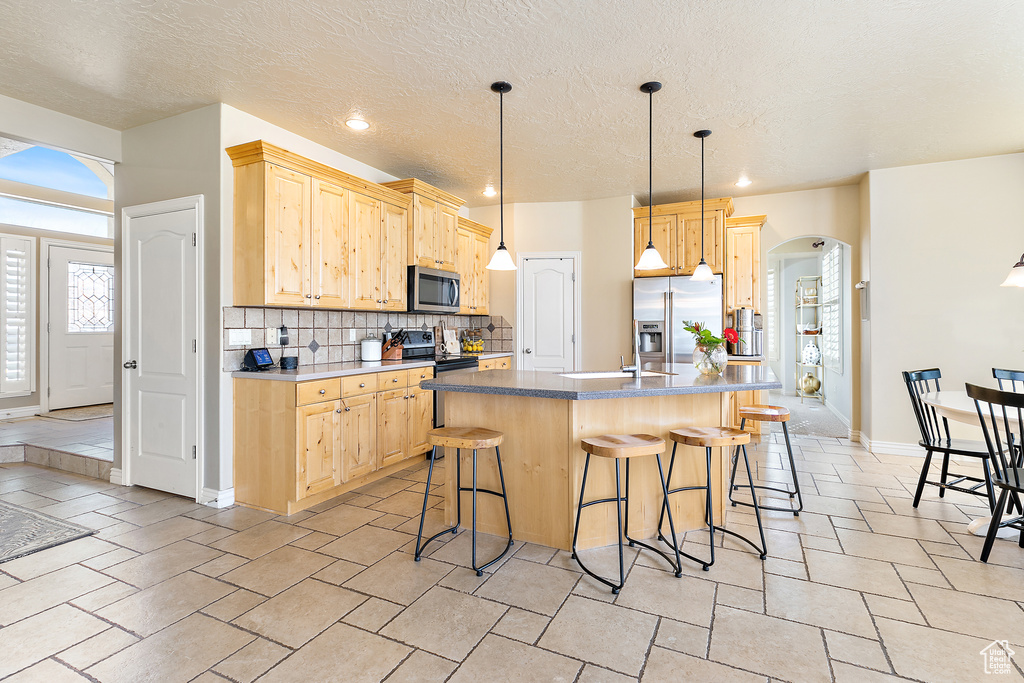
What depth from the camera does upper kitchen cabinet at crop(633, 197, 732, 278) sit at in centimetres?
540

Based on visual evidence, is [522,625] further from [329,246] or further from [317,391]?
[329,246]

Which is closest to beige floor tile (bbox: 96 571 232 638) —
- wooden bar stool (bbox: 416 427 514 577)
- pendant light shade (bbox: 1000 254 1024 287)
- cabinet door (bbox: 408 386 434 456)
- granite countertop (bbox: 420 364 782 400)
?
wooden bar stool (bbox: 416 427 514 577)

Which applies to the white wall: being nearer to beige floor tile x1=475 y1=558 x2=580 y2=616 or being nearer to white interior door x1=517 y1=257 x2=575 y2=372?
white interior door x1=517 y1=257 x2=575 y2=372

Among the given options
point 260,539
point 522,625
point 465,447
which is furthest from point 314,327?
point 522,625

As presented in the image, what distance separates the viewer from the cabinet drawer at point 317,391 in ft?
10.5

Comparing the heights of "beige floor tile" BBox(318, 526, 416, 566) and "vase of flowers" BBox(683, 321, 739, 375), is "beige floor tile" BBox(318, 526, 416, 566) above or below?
below

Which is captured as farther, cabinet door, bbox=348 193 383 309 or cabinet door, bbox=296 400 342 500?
cabinet door, bbox=348 193 383 309

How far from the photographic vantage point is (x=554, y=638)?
6.42ft

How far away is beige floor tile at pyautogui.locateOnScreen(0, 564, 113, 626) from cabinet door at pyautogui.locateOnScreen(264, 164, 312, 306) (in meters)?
1.71

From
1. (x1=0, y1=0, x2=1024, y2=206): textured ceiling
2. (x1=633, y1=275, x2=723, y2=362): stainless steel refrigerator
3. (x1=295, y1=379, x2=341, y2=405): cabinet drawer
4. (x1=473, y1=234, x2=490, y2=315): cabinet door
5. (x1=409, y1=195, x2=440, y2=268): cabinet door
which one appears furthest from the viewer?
(x1=473, y1=234, x2=490, y2=315): cabinet door

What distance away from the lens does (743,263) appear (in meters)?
5.48

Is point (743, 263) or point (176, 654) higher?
point (743, 263)

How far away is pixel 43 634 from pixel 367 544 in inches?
52.1

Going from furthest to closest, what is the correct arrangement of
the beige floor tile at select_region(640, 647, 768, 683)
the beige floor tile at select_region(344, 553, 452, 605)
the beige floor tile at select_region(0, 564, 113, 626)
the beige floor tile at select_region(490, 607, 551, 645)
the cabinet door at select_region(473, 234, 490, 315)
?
the cabinet door at select_region(473, 234, 490, 315)
the beige floor tile at select_region(344, 553, 452, 605)
the beige floor tile at select_region(0, 564, 113, 626)
the beige floor tile at select_region(490, 607, 551, 645)
the beige floor tile at select_region(640, 647, 768, 683)
